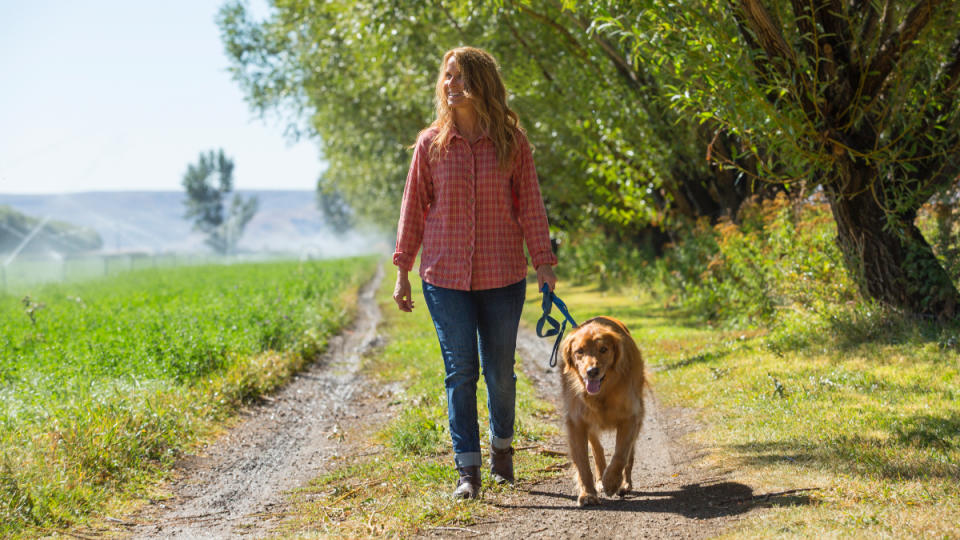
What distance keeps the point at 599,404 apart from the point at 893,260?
5.54m

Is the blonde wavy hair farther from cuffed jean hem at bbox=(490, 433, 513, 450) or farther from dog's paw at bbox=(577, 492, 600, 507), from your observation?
dog's paw at bbox=(577, 492, 600, 507)

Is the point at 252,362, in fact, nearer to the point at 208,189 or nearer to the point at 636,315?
the point at 636,315

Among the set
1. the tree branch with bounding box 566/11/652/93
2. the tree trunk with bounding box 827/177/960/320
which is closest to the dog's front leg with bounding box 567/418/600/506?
the tree trunk with bounding box 827/177/960/320

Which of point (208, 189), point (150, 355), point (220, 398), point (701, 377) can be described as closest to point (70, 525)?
point (220, 398)

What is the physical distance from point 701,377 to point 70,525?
602 cm

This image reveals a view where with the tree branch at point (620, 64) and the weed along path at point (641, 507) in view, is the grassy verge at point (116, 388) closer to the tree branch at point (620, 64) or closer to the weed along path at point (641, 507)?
the weed along path at point (641, 507)

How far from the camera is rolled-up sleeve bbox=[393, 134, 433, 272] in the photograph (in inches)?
187

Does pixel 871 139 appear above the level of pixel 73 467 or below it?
above

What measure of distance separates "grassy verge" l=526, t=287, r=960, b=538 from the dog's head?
1033 millimetres

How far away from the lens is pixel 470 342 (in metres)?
4.70

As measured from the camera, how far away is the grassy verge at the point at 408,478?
441 centimetres

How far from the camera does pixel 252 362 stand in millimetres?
9531

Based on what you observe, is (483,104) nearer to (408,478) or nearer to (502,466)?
(502,466)

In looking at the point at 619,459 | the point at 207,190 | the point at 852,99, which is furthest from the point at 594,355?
the point at 207,190
